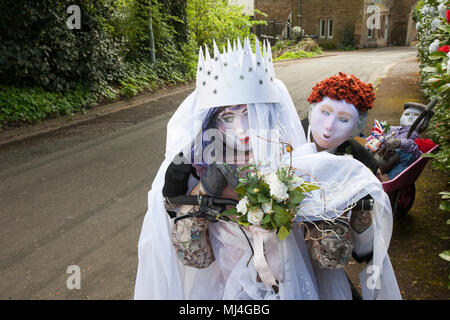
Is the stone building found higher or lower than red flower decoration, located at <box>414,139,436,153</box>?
higher

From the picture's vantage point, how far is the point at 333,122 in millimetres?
1954

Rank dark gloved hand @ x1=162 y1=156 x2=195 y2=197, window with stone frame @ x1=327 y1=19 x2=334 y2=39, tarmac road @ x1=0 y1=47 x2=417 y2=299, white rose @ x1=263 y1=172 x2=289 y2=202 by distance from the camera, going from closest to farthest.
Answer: white rose @ x1=263 y1=172 x2=289 y2=202, dark gloved hand @ x1=162 y1=156 x2=195 y2=197, tarmac road @ x1=0 y1=47 x2=417 y2=299, window with stone frame @ x1=327 y1=19 x2=334 y2=39

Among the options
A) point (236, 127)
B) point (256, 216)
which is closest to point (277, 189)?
point (256, 216)

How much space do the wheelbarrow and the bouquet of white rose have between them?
189 centimetres

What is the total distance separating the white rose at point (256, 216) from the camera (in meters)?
1.56

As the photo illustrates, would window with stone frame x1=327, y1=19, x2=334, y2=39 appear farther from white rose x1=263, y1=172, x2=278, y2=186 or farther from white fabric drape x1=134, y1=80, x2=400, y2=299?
white rose x1=263, y1=172, x2=278, y2=186

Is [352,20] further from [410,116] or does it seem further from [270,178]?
[270,178]

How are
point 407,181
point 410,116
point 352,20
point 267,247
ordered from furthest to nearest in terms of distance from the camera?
point 352,20 → point 410,116 → point 407,181 → point 267,247

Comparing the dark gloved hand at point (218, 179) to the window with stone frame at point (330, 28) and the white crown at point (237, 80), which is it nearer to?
the white crown at point (237, 80)

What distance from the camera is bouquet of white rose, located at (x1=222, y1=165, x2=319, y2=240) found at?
153 cm

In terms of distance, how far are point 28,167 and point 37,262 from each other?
2.95 meters

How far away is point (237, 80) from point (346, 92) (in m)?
0.60

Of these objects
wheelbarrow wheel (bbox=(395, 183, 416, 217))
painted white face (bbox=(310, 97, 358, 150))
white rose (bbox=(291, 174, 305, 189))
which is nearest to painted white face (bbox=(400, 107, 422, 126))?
wheelbarrow wheel (bbox=(395, 183, 416, 217))

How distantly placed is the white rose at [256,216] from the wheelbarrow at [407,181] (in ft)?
6.44
